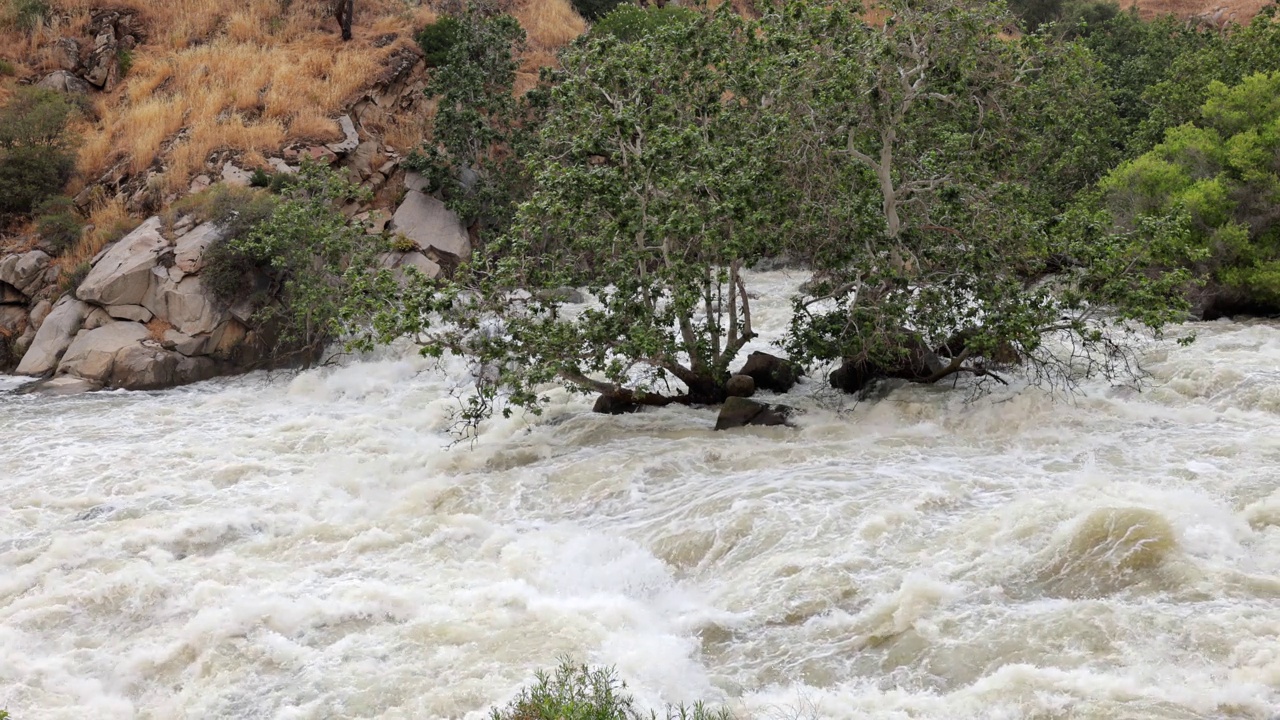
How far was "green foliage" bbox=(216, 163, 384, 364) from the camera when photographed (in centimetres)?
1697

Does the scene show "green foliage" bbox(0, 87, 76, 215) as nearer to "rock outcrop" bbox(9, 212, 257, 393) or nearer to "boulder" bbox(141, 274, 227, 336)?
"rock outcrop" bbox(9, 212, 257, 393)

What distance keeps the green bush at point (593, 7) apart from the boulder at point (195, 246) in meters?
18.5

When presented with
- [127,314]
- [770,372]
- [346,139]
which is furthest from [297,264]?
[770,372]

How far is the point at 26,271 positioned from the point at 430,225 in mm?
7512

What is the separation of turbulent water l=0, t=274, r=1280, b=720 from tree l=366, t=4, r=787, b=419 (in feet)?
3.54

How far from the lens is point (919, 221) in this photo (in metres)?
13.0

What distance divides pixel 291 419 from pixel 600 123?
615 centimetres

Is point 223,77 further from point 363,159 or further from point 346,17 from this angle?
point 363,159

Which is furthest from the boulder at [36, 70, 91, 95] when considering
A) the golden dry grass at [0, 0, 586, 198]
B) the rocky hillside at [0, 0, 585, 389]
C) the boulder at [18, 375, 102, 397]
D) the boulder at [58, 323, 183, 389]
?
the boulder at [18, 375, 102, 397]

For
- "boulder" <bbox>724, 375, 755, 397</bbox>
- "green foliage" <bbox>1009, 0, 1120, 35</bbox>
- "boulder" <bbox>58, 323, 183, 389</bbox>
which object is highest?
"green foliage" <bbox>1009, 0, 1120, 35</bbox>

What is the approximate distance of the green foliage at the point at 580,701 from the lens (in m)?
6.20

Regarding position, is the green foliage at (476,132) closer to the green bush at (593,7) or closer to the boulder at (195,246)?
the boulder at (195,246)

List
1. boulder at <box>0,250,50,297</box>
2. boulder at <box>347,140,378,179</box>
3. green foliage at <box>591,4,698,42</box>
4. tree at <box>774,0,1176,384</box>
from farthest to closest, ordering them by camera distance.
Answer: green foliage at <box>591,4,698,42</box>, boulder at <box>347,140,378,179</box>, boulder at <box>0,250,50,297</box>, tree at <box>774,0,1176,384</box>

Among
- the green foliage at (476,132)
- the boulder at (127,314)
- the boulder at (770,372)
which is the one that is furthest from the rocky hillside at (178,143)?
the boulder at (770,372)
